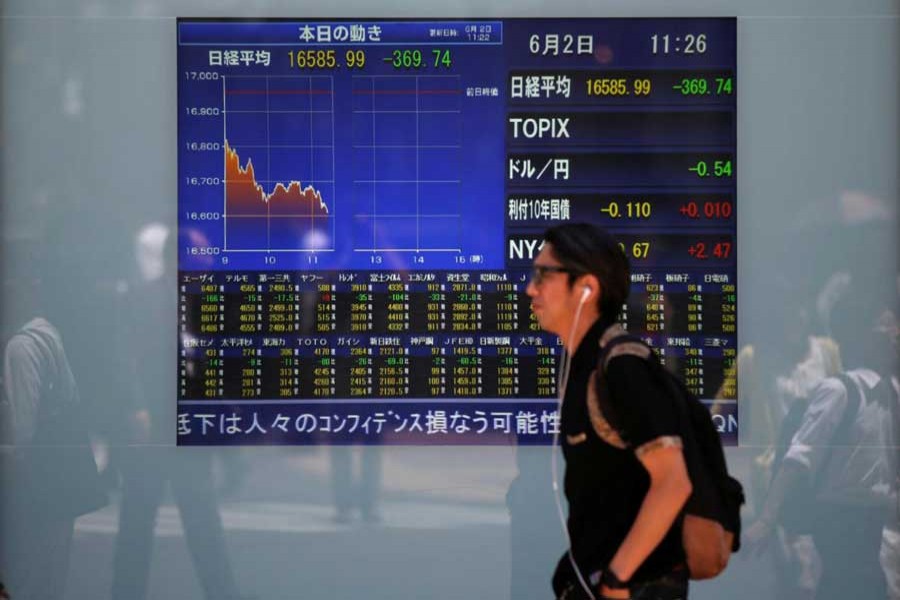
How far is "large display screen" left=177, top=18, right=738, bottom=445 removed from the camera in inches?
239

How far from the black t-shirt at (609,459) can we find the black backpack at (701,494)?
35 millimetres

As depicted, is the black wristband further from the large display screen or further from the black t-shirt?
the large display screen

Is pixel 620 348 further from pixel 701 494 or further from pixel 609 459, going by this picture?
pixel 701 494

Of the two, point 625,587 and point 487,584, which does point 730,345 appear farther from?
point 625,587

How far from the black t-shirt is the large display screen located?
259 cm

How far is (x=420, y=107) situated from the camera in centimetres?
611

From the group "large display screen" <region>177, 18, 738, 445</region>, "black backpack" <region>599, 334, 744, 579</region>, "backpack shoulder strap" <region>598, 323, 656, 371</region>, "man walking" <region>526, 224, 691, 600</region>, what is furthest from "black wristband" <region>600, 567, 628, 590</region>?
"large display screen" <region>177, 18, 738, 445</region>

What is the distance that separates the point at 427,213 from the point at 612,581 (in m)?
3.06

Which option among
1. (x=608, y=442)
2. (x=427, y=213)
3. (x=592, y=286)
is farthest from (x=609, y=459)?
(x=427, y=213)

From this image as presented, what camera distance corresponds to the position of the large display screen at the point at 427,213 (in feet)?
20.0

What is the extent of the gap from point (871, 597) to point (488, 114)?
9.02ft

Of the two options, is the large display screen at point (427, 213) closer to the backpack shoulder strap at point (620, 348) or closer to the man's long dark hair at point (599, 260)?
the man's long dark hair at point (599, 260)

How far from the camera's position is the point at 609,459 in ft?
11.2

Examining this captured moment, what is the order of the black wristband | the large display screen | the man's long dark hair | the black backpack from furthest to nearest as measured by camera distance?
the large display screen
the man's long dark hair
the black backpack
the black wristband
